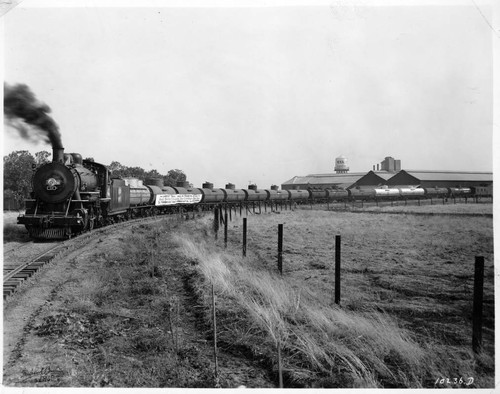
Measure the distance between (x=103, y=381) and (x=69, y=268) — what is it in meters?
5.02

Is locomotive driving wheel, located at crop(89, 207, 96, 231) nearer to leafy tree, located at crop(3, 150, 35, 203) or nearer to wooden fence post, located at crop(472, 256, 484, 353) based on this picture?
leafy tree, located at crop(3, 150, 35, 203)

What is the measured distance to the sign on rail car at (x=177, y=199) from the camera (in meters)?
27.9

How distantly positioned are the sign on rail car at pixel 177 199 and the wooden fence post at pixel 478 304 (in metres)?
24.3

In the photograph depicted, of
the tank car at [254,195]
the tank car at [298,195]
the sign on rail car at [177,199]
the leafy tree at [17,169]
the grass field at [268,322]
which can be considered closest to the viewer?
the grass field at [268,322]

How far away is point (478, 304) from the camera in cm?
487

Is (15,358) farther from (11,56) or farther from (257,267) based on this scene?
(257,267)

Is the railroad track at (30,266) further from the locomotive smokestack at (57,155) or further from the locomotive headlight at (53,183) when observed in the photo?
the locomotive smokestack at (57,155)

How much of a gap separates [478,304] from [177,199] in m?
26.5

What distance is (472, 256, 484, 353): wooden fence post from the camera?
475cm

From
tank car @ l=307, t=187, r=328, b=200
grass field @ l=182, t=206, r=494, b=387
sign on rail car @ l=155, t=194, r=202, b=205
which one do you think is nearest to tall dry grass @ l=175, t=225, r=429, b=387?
grass field @ l=182, t=206, r=494, b=387

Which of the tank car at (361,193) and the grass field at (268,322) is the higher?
the tank car at (361,193)

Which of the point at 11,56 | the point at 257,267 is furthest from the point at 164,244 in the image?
the point at 11,56

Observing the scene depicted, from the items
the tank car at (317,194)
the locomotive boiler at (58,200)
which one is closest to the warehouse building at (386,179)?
the tank car at (317,194)
